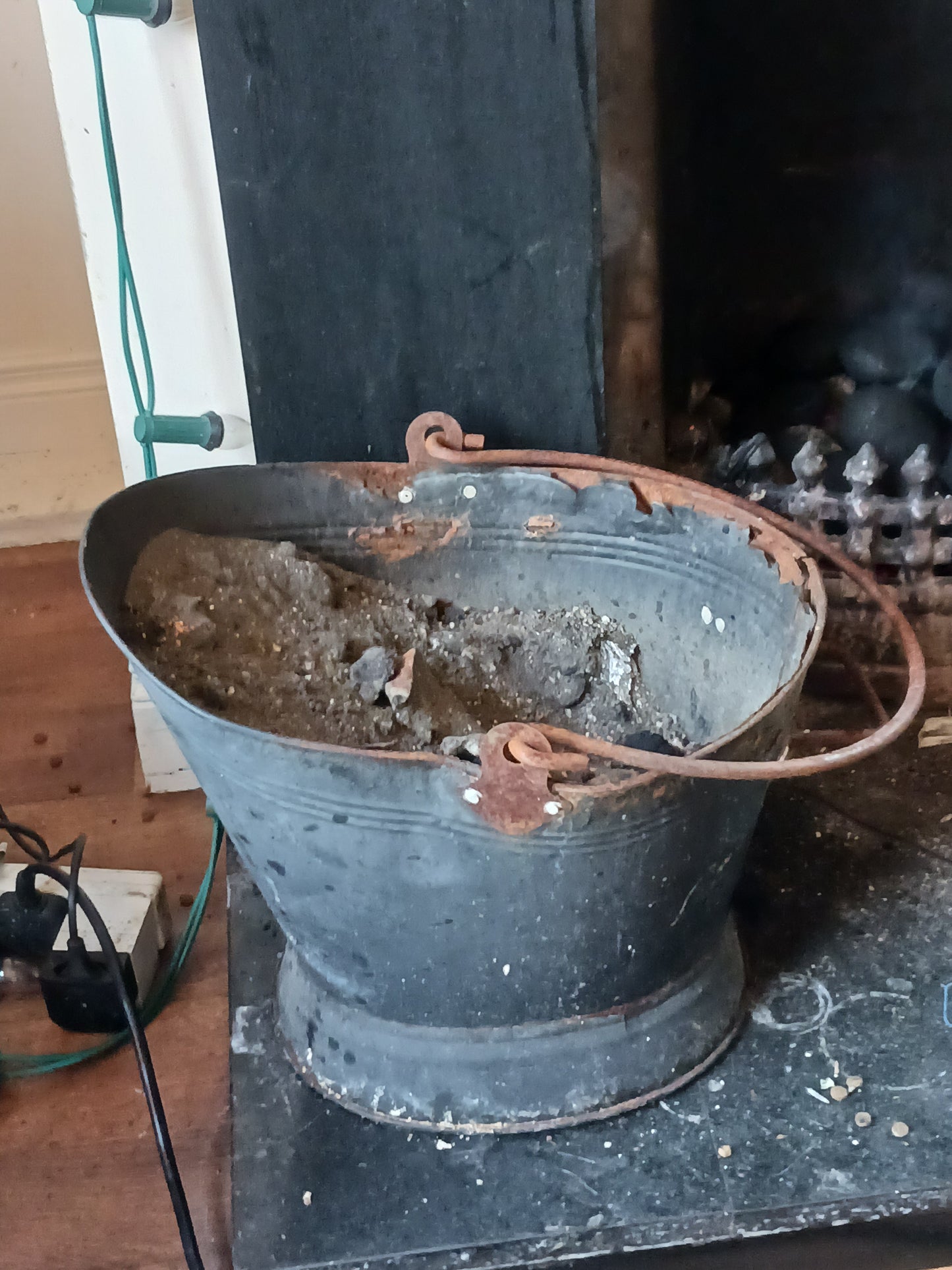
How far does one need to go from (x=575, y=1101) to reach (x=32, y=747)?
32.2 inches

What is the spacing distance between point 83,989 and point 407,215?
0.65 meters

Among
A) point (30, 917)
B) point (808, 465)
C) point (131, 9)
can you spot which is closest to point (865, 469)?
point (808, 465)

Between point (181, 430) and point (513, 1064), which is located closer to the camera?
point (513, 1064)

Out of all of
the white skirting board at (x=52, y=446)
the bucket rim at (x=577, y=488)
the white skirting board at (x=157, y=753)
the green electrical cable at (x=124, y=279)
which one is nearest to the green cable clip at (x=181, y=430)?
the green electrical cable at (x=124, y=279)

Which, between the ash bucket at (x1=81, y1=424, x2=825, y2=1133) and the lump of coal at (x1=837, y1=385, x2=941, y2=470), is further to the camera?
the lump of coal at (x1=837, y1=385, x2=941, y2=470)

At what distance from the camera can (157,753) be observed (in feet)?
3.76

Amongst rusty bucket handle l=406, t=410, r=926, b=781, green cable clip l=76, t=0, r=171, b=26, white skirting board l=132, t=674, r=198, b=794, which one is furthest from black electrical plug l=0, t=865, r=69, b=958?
green cable clip l=76, t=0, r=171, b=26

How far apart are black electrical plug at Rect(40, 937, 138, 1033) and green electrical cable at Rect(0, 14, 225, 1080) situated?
0.02 metres

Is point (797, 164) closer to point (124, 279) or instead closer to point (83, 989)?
point (124, 279)

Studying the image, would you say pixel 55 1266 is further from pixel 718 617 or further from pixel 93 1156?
pixel 718 617

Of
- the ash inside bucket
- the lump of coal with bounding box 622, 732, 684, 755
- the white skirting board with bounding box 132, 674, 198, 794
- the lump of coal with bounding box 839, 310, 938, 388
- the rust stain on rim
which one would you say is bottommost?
the white skirting board with bounding box 132, 674, 198, 794

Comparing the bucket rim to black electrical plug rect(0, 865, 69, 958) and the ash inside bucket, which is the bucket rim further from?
black electrical plug rect(0, 865, 69, 958)

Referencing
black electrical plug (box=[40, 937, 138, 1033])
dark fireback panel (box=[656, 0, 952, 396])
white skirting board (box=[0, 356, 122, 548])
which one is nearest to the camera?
black electrical plug (box=[40, 937, 138, 1033])

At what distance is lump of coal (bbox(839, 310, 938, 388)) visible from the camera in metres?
1.05
